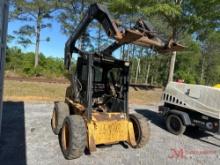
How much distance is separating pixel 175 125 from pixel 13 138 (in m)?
4.92

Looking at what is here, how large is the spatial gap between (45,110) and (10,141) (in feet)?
13.1

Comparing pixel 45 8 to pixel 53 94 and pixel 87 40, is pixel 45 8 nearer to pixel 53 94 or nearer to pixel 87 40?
pixel 87 40

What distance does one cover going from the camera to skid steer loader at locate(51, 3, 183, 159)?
17.1 feet

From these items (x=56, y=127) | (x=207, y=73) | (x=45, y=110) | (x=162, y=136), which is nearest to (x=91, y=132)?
(x=56, y=127)

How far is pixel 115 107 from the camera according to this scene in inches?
263

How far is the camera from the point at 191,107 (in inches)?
321

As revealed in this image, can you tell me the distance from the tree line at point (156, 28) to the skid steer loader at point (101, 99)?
1.99ft

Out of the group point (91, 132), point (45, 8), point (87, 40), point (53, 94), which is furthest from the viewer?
point (87, 40)

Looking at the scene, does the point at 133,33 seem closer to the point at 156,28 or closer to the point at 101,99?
the point at 101,99

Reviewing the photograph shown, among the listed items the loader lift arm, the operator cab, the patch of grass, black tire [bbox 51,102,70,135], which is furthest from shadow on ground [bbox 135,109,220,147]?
the patch of grass

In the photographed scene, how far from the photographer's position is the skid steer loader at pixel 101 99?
17.1 ft

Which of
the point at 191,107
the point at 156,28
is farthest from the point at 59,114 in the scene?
the point at 156,28

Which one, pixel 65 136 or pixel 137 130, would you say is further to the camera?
pixel 137 130

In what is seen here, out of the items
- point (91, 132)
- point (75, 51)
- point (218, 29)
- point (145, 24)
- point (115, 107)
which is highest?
point (218, 29)
